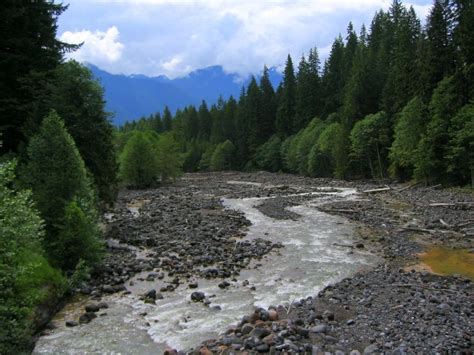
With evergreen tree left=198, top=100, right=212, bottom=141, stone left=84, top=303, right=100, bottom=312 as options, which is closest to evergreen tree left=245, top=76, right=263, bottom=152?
evergreen tree left=198, top=100, right=212, bottom=141

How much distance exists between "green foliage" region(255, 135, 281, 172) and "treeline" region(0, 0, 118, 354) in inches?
2555

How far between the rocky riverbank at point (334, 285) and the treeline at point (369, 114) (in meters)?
8.81

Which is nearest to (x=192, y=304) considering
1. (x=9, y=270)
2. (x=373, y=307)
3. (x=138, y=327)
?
(x=138, y=327)

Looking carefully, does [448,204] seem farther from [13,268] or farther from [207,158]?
[207,158]

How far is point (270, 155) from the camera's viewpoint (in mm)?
90438

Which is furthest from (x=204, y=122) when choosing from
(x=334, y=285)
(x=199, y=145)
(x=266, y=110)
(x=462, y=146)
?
(x=334, y=285)

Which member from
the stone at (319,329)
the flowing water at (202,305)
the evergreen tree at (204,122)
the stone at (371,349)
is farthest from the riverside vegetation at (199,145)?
the evergreen tree at (204,122)

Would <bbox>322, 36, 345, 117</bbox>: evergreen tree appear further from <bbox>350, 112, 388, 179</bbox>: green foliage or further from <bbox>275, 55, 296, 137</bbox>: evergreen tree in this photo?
<bbox>350, 112, 388, 179</bbox>: green foliage

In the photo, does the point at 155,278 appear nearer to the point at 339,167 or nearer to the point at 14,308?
the point at 14,308

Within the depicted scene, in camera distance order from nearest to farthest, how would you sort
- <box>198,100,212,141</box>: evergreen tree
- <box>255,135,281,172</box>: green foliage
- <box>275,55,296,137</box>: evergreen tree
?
<box>255,135,281,172</box>: green foliage, <box>275,55,296,137</box>: evergreen tree, <box>198,100,212,141</box>: evergreen tree

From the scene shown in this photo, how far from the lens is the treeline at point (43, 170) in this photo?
961 centimetres

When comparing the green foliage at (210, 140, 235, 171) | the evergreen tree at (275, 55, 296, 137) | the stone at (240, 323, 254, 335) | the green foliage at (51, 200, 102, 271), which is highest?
the evergreen tree at (275, 55, 296, 137)

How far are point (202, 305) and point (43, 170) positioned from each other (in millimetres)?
8968

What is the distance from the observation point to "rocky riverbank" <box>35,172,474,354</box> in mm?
10656
